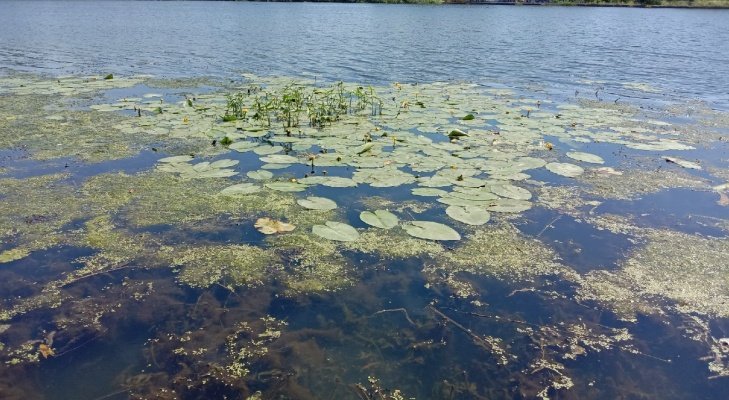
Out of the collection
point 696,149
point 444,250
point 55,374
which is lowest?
point 55,374

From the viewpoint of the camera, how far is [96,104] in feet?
26.1

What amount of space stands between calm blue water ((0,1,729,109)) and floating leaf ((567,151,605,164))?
4.67 metres

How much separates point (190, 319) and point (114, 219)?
1.65 meters

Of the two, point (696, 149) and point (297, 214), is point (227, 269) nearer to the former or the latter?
point (297, 214)

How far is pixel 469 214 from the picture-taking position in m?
4.00

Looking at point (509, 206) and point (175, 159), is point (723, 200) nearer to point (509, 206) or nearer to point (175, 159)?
point (509, 206)

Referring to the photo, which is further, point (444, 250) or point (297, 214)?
point (297, 214)

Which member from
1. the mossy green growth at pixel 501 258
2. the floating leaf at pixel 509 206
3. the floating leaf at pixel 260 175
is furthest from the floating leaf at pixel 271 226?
the floating leaf at pixel 509 206

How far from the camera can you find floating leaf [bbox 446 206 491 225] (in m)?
3.90

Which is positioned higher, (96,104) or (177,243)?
(96,104)

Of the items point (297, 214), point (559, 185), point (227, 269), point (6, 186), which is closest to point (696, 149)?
point (559, 185)

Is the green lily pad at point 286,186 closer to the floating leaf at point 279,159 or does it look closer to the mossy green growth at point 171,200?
the mossy green growth at point 171,200

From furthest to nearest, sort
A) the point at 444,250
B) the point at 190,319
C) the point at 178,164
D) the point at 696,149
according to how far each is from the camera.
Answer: the point at 696,149 → the point at 178,164 → the point at 444,250 → the point at 190,319

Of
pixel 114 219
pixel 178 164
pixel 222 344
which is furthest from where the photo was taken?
pixel 178 164
